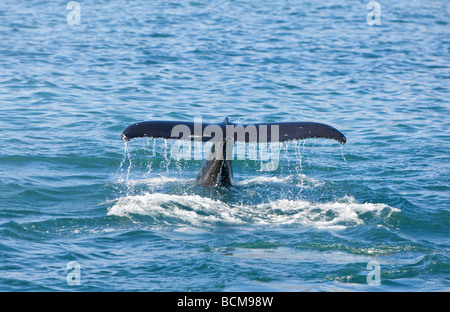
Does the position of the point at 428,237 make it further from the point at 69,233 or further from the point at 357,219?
the point at 69,233

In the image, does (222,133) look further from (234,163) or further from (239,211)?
(234,163)

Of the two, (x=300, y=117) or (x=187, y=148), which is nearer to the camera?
(x=187, y=148)

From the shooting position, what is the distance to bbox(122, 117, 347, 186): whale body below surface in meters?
9.41

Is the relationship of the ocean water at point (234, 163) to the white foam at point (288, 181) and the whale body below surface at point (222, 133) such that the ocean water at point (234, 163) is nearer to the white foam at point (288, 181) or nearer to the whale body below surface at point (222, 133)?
the white foam at point (288, 181)

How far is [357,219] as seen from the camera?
9.72m

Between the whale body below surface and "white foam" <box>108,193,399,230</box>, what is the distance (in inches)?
26.1

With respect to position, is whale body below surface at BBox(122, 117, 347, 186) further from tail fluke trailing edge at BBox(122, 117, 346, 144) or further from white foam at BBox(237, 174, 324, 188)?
white foam at BBox(237, 174, 324, 188)

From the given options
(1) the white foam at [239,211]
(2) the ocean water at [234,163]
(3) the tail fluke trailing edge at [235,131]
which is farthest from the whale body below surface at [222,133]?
(1) the white foam at [239,211]

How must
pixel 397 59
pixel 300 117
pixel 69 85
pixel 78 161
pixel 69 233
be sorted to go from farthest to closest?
pixel 397 59 → pixel 69 85 → pixel 300 117 → pixel 78 161 → pixel 69 233

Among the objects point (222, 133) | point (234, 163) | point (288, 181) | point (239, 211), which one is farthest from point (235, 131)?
point (234, 163)

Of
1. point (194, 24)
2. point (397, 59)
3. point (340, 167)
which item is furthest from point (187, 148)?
point (194, 24)

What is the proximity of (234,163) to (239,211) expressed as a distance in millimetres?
3249

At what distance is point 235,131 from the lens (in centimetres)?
1003
